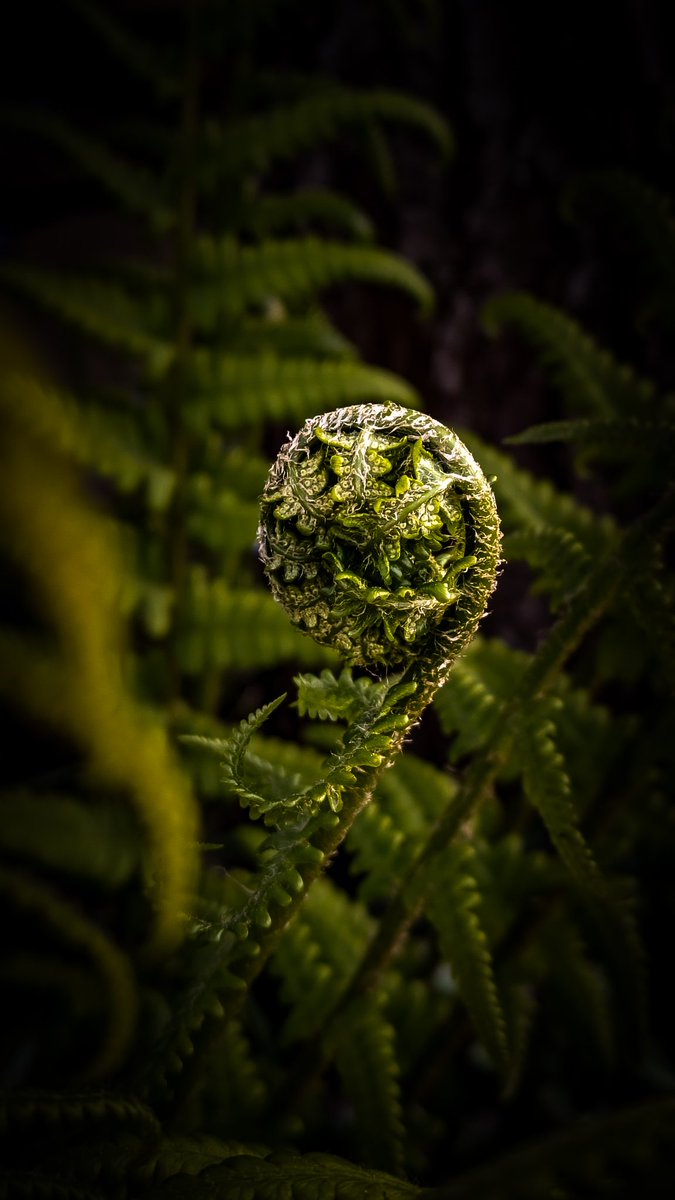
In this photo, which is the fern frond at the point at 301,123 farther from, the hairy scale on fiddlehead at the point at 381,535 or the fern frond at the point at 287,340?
the hairy scale on fiddlehead at the point at 381,535

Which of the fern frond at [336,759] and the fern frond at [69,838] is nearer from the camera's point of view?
the fern frond at [336,759]

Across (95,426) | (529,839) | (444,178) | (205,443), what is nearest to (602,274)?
(444,178)

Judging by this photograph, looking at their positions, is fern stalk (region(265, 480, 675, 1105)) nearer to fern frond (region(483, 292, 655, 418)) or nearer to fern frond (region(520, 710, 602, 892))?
fern frond (region(520, 710, 602, 892))

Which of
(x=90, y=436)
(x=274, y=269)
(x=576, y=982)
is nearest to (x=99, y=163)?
(x=274, y=269)

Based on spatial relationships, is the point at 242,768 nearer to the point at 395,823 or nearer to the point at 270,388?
the point at 395,823

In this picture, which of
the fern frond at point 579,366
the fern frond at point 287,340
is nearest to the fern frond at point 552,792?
the fern frond at point 579,366

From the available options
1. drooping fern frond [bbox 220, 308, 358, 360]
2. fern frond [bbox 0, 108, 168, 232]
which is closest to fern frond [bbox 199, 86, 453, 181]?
fern frond [bbox 0, 108, 168, 232]
